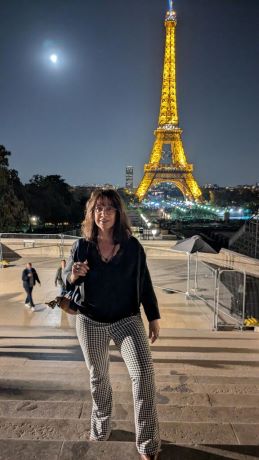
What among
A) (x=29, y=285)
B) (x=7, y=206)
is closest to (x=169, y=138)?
(x=7, y=206)

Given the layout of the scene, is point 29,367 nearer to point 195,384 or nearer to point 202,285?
point 195,384

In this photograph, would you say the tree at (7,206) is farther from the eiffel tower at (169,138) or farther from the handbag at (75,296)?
the eiffel tower at (169,138)

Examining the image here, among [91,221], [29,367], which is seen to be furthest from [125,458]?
[29,367]

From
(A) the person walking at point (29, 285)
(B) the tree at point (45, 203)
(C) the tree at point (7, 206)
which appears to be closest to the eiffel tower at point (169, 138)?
(B) the tree at point (45, 203)

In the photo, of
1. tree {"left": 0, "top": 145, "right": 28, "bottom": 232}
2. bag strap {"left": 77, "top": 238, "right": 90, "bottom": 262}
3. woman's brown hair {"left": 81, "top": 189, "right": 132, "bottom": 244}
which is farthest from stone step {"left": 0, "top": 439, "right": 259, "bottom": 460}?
tree {"left": 0, "top": 145, "right": 28, "bottom": 232}

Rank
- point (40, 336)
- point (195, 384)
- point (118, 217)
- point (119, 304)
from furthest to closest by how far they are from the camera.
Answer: point (40, 336), point (195, 384), point (118, 217), point (119, 304)

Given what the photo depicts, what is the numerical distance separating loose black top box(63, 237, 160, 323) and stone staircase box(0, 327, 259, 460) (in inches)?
30.3

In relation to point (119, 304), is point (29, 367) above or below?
below

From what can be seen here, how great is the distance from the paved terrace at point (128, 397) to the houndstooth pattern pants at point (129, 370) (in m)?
0.13

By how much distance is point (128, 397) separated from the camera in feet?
10.5

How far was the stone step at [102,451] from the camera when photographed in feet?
6.98

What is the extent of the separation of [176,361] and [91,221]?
9.02 ft

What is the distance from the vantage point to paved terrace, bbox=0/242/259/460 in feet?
7.29

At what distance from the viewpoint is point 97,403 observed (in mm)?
2482
